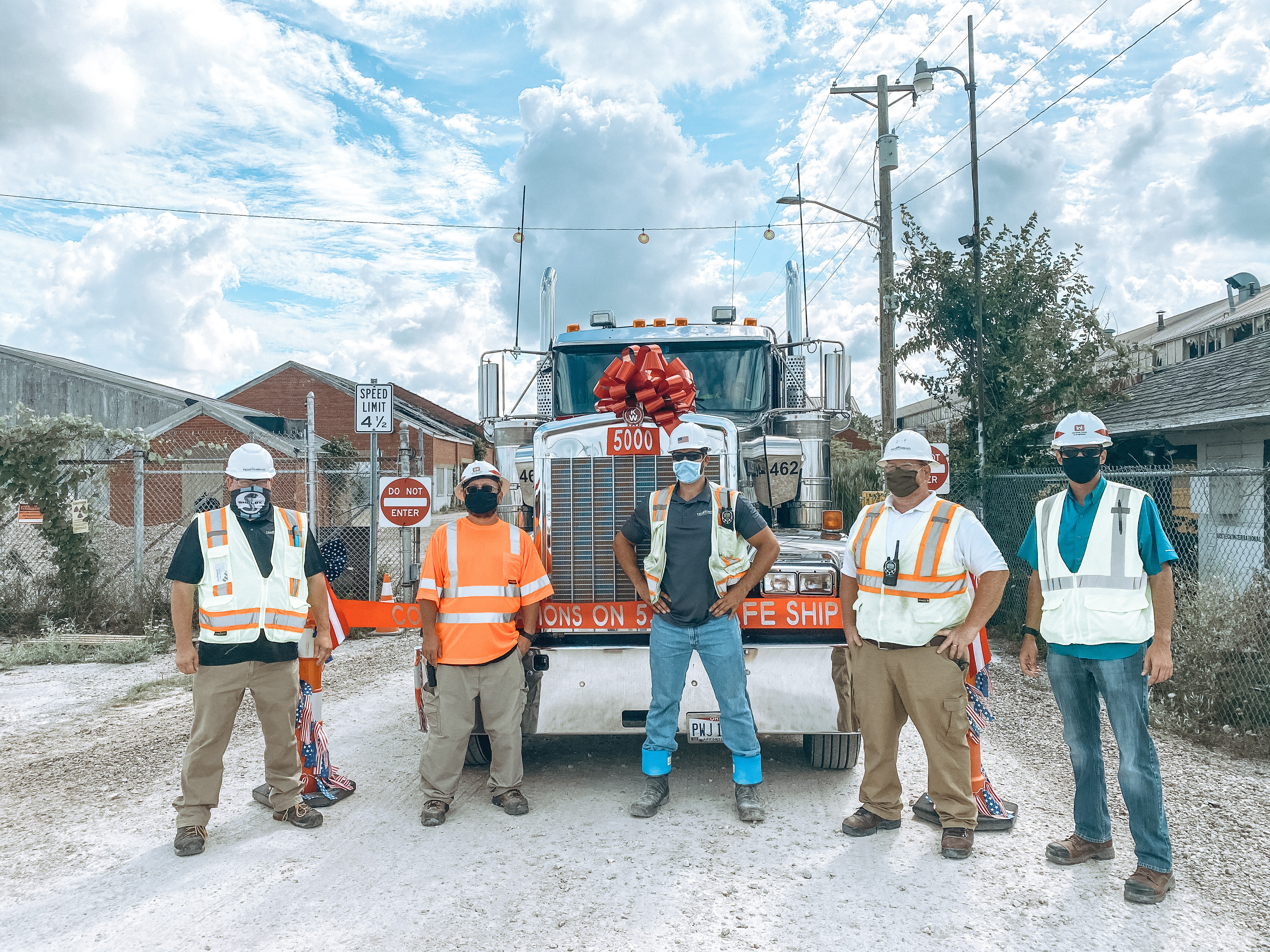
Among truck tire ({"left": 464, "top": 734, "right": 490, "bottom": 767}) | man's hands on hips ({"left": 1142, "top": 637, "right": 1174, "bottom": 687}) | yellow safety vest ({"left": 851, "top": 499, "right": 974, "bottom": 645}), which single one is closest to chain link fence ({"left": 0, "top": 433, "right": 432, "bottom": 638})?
truck tire ({"left": 464, "top": 734, "right": 490, "bottom": 767})

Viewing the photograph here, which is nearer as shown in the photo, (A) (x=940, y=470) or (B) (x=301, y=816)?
(B) (x=301, y=816)

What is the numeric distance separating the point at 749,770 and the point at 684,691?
0.53 m

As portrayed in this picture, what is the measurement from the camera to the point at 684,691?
5086 millimetres

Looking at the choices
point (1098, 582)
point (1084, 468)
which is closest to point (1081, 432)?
point (1084, 468)

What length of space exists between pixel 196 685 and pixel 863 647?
132 inches

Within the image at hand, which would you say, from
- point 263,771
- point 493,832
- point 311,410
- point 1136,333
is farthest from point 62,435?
point 1136,333

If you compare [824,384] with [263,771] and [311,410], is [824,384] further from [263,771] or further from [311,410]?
[311,410]

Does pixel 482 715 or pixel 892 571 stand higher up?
pixel 892 571

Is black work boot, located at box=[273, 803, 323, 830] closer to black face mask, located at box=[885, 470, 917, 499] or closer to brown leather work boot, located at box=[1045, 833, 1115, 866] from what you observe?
black face mask, located at box=[885, 470, 917, 499]

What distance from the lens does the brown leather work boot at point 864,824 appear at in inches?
180

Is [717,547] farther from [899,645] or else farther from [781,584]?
[899,645]

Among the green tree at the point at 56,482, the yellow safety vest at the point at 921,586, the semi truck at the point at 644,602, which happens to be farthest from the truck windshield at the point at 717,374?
the green tree at the point at 56,482

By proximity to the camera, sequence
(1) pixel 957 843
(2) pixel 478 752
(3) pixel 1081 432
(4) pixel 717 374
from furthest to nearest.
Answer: (4) pixel 717 374 < (2) pixel 478 752 < (1) pixel 957 843 < (3) pixel 1081 432

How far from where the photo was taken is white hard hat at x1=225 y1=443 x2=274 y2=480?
478 cm
